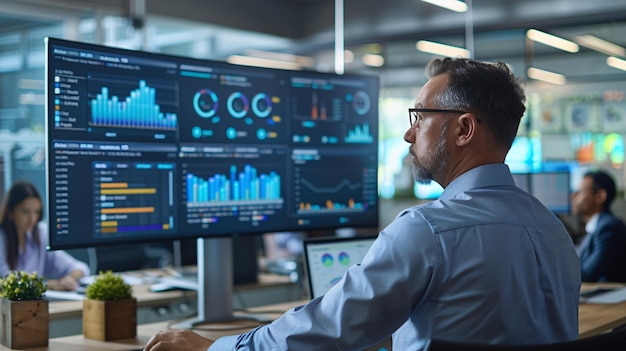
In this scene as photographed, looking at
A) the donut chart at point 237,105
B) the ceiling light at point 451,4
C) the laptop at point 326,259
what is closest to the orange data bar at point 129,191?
the donut chart at point 237,105

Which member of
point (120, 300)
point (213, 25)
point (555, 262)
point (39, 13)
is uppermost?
point (213, 25)

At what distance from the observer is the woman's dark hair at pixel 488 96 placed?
169 centimetres

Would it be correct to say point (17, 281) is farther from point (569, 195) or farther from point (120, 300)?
point (569, 195)

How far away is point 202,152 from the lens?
246 cm

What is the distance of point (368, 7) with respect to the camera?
7512 millimetres

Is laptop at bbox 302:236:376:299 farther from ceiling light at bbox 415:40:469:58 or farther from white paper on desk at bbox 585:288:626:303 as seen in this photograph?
ceiling light at bbox 415:40:469:58

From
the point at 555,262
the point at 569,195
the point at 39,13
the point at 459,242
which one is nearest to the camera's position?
the point at 459,242

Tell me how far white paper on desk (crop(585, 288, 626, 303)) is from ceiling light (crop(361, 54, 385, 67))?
4.90m

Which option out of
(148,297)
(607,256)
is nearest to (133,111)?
(148,297)

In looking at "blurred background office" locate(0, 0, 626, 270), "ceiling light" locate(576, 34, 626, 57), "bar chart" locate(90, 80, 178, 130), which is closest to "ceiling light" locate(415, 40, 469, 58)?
"blurred background office" locate(0, 0, 626, 270)

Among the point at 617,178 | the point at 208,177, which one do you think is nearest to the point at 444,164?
the point at 208,177

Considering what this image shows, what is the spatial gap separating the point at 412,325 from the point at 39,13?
4096 millimetres

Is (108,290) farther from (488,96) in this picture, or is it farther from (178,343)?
(488,96)

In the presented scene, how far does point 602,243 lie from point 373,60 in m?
4.04
